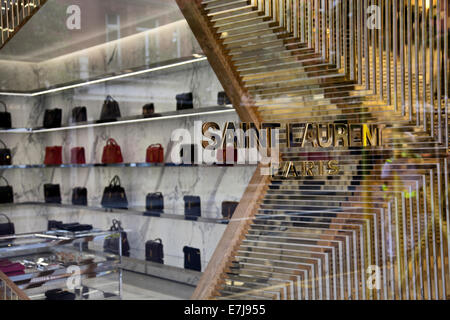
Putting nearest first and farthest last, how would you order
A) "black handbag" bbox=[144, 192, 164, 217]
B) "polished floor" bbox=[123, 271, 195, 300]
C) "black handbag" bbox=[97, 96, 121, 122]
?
1. "polished floor" bbox=[123, 271, 195, 300]
2. "black handbag" bbox=[144, 192, 164, 217]
3. "black handbag" bbox=[97, 96, 121, 122]

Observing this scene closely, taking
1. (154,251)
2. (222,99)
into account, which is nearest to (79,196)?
(154,251)

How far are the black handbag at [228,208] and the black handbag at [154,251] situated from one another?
1.45 feet

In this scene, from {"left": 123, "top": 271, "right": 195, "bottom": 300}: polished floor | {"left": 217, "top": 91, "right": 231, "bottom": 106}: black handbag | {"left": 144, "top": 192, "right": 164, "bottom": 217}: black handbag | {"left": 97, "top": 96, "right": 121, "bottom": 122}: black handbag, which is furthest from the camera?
{"left": 97, "top": 96, "right": 121, "bottom": 122}: black handbag

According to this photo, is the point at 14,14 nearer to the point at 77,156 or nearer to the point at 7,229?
the point at 77,156

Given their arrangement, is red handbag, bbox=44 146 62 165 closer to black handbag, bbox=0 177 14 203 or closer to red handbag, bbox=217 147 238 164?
Answer: black handbag, bbox=0 177 14 203

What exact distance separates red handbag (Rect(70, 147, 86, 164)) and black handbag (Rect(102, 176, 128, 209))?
19 cm

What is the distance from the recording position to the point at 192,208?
263cm

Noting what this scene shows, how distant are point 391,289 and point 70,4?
201 cm

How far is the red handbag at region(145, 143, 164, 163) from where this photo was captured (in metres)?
2.70

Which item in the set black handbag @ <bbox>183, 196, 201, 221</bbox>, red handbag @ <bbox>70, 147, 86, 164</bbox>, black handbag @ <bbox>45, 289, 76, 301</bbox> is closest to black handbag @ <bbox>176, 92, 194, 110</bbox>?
black handbag @ <bbox>183, 196, 201, 221</bbox>

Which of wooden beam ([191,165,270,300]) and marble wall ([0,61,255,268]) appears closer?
wooden beam ([191,165,270,300])

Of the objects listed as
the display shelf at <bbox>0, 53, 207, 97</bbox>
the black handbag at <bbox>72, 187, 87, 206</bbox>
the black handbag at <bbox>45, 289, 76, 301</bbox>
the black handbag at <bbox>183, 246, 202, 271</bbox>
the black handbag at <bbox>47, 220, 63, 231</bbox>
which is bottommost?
the black handbag at <bbox>45, 289, 76, 301</bbox>

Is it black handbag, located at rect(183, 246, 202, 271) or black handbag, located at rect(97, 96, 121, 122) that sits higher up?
black handbag, located at rect(97, 96, 121, 122)

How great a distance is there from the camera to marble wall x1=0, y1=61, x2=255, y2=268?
100 inches
